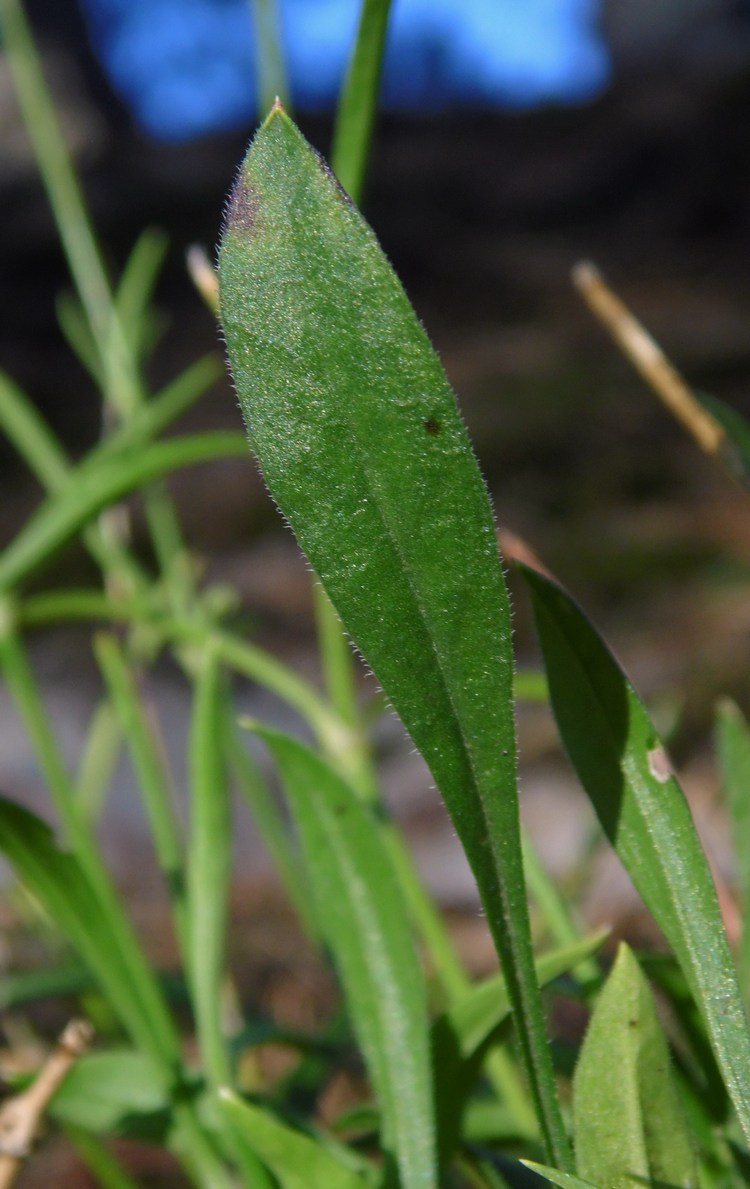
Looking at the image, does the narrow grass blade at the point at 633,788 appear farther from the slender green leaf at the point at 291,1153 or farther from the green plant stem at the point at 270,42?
the green plant stem at the point at 270,42

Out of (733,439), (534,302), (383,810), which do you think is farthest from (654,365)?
(534,302)

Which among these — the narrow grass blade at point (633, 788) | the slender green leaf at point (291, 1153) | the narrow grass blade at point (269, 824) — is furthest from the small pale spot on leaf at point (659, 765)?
the narrow grass blade at point (269, 824)

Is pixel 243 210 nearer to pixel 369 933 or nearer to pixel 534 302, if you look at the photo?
pixel 369 933

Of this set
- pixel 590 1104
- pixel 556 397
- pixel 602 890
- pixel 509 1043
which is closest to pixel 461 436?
pixel 590 1104

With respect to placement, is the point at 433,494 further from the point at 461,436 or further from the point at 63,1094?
the point at 63,1094

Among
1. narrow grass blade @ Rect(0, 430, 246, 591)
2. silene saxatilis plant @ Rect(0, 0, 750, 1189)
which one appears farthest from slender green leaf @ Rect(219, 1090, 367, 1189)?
narrow grass blade @ Rect(0, 430, 246, 591)

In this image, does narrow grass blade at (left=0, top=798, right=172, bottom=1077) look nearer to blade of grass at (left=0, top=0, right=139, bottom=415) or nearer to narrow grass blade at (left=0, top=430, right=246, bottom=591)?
narrow grass blade at (left=0, top=430, right=246, bottom=591)
